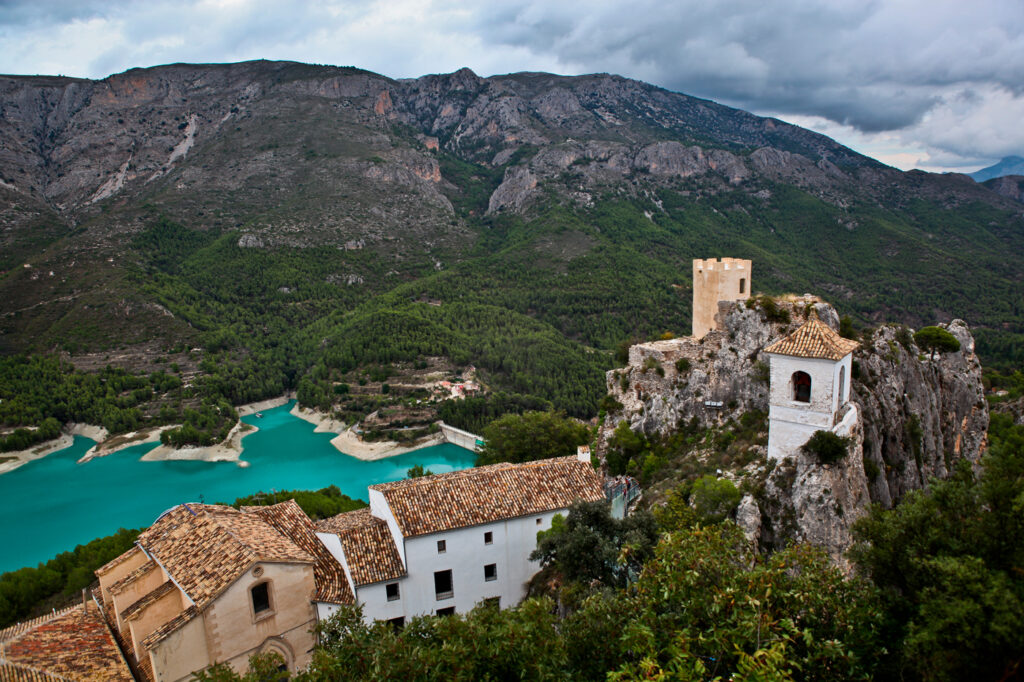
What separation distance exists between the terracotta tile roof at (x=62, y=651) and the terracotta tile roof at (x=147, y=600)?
84cm

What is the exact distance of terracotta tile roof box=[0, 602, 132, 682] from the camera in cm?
1289

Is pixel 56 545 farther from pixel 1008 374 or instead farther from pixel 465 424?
pixel 1008 374

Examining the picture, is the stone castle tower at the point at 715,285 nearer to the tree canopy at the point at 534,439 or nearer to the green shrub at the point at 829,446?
the green shrub at the point at 829,446

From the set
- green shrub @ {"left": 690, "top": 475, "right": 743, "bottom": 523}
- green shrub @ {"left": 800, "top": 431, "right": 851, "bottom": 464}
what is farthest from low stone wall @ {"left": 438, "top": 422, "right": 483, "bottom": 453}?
green shrub @ {"left": 800, "top": 431, "right": 851, "bottom": 464}

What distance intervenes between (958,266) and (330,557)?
107 meters

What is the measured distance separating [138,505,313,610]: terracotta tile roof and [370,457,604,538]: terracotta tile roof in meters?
2.83

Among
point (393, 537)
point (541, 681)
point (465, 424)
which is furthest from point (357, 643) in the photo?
point (465, 424)

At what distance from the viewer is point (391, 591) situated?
15.6m

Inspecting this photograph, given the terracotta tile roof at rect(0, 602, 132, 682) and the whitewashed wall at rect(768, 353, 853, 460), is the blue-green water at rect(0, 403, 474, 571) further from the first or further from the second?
the whitewashed wall at rect(768, 353, 853, 460)

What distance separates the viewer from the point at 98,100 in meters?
154

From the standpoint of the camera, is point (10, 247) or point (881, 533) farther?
point (10, 247)

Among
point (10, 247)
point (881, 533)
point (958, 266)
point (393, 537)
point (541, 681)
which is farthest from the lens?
point (10, 247)

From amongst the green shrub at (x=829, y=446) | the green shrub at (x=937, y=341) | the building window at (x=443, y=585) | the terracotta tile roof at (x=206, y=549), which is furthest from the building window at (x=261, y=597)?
the green shrub at (x=937, y=341)

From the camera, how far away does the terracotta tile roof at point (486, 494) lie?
1614cm
